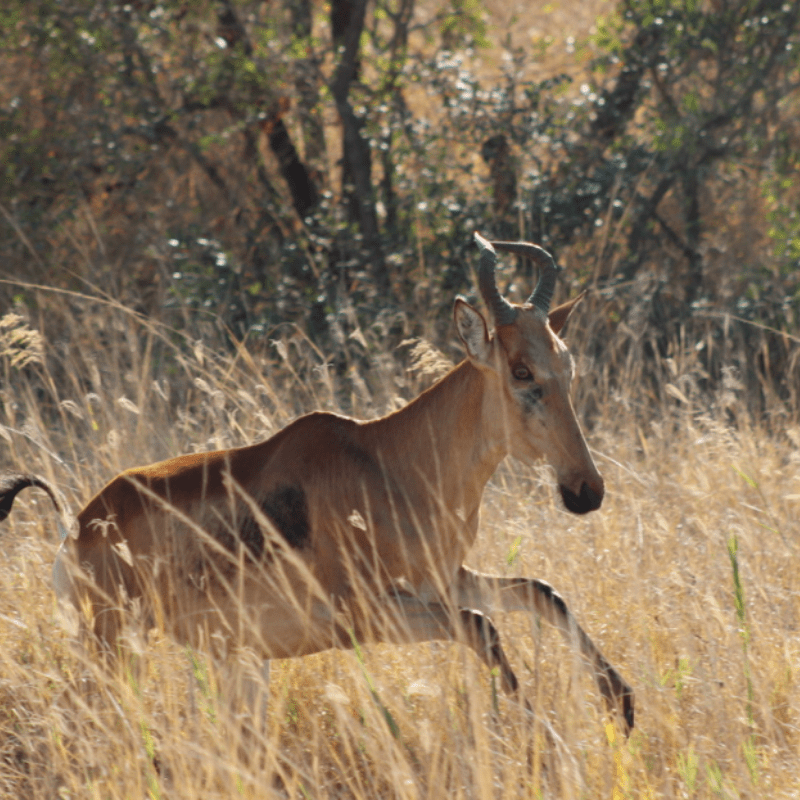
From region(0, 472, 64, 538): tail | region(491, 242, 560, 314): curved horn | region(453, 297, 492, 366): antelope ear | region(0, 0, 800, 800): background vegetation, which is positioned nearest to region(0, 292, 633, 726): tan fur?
region(453, 297, 492, 366): antelope ear

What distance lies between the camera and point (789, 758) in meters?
3.66

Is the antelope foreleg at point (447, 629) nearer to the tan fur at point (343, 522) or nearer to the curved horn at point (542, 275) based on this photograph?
the tan fur at point (343, 522)

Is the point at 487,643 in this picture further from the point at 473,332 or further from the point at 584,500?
the point at 473,332

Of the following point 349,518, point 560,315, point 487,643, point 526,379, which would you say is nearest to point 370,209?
point 560,315

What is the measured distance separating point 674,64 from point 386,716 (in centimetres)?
718

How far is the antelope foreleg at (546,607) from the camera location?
3852 millimetres

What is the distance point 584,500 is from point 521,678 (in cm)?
79

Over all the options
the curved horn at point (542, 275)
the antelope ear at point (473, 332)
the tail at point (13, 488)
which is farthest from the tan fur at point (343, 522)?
the tail at point (13, 488)

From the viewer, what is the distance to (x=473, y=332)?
4.23 metres

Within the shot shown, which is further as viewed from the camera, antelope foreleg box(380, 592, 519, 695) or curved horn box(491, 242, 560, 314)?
curved horn box(491, 242, 560, 314)

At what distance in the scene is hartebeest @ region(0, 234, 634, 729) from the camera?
13.4 ft

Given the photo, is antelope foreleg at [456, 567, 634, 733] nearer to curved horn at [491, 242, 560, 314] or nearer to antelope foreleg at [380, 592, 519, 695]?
antelope foreleg at [380, 592, 519, 695]

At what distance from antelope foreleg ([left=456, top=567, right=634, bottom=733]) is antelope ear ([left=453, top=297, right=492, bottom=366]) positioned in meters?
0.80

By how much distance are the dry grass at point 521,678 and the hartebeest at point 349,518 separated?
179 mm
